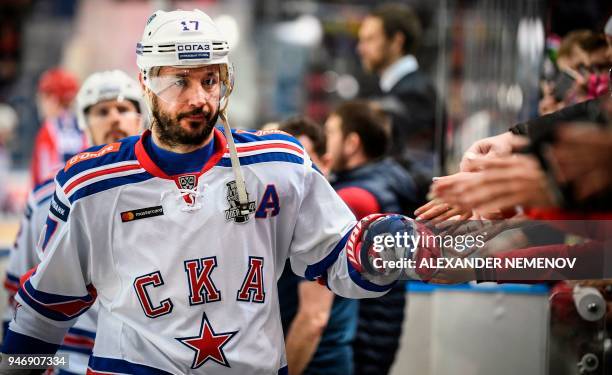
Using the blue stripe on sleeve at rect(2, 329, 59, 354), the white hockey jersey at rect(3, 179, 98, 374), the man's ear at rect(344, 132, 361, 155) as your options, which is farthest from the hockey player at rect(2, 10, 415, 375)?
the man's ear at rect(344, 132, 361, 155)

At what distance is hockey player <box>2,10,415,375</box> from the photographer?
6.74ft

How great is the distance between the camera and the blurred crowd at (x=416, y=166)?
1.56 metres

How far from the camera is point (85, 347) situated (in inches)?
109

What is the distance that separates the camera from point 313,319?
9.90ft

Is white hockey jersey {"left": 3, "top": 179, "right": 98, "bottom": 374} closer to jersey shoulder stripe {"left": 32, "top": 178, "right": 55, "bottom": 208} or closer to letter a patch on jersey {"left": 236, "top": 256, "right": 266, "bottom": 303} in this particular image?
jersey shoulder stripe {"left": 32, "top": 178, "right": 55, "bottom": 208}

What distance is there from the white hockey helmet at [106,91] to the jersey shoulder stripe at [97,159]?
0.89 metres

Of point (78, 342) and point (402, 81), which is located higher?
point (402, 81)

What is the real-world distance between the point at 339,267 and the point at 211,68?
0.60m

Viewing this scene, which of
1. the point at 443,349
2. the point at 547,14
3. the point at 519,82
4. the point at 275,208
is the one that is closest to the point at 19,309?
the point at 275,208

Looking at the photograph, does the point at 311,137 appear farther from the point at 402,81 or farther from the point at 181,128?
the point at 402,81

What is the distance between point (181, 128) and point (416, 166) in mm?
2402

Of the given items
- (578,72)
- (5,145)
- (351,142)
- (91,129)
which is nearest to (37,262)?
(91,129)

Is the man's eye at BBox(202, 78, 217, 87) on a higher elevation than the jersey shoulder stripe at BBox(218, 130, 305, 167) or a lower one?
higher

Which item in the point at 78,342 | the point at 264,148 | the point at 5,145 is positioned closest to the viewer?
the point at 264,148
